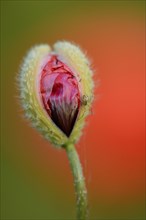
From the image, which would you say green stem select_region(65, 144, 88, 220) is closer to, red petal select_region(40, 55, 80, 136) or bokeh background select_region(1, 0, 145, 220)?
red petal select_region(40, 55, 80, 136)

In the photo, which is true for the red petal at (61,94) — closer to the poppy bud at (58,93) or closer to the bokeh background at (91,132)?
the poppy bud at (58,93)

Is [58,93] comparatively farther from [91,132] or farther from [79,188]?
[91,132]

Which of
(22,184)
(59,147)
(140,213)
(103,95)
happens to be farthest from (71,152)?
(103,95)

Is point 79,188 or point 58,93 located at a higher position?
point 58,93

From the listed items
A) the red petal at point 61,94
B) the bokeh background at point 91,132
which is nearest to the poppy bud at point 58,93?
the red petal at point 61,94

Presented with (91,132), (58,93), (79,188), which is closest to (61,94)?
(58,93)

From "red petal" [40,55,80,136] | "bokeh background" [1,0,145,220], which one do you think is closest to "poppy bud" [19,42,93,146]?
"red petal" [40,55,80,136]
